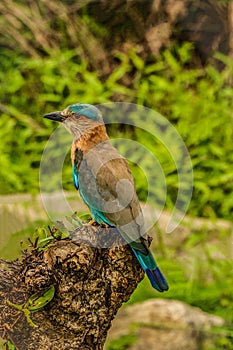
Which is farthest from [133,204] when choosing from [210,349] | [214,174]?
[214,174]

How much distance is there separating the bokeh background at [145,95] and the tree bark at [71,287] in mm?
1812

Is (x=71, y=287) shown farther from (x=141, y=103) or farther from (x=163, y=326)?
(x=141, y=103)

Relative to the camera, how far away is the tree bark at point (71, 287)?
8.66 feet

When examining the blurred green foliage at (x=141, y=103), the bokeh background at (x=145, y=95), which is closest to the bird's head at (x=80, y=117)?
the bokeh background at (x=145, y=95)

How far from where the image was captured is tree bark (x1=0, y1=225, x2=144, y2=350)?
8.66 feet

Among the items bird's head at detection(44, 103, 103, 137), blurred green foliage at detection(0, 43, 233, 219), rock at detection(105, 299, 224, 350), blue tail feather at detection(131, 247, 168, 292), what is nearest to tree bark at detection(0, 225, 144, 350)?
blue tail feather at detection(131, 247, 168, 292)

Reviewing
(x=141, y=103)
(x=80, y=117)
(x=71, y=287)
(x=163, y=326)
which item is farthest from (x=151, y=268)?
(x=141, y=103)

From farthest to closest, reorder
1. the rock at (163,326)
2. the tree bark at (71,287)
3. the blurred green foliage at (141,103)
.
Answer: the blurred green foliage at (141,103) < the rock at (163,326) < the tree bark at (71,287)

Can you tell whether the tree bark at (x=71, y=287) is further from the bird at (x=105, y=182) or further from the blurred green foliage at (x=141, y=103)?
the blurred green foliage at (x=141, y=103)

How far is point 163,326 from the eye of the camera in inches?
175

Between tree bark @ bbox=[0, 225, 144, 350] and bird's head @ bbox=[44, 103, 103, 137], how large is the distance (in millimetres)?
303

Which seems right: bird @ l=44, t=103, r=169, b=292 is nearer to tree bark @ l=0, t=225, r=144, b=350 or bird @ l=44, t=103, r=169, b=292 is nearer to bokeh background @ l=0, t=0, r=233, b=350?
tree bark @ l=0, t=225, r=144, b=350

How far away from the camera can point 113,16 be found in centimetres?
647

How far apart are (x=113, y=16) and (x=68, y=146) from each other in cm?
137
